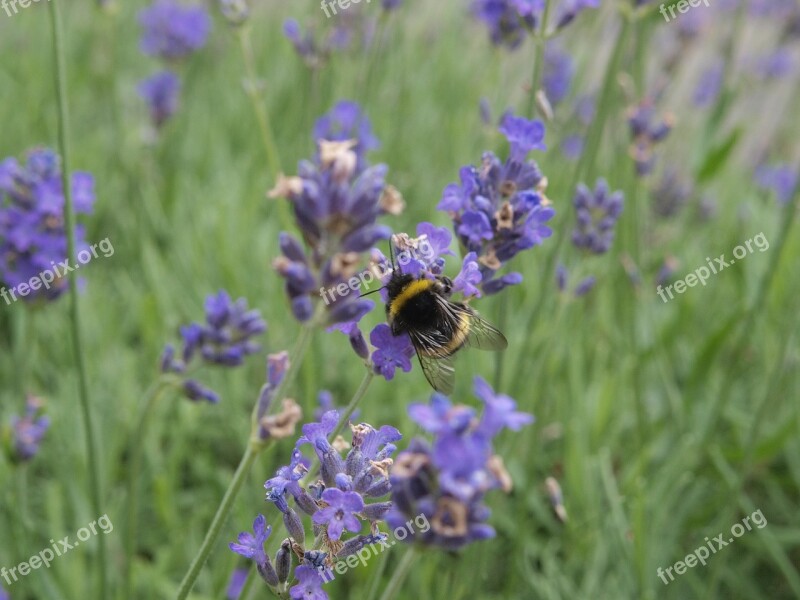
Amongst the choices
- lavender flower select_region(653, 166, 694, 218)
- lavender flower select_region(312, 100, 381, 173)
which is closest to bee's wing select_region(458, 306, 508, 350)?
lavender flower select_region(312, 100, 381, 173)

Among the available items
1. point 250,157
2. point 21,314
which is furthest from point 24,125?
point 21,314

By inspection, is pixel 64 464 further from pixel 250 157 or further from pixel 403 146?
pixel 403 146

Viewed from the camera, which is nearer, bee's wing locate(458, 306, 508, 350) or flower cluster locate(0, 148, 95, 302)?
bee's wing locate(458, 306, 508, 350)

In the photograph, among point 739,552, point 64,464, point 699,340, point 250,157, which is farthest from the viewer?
point 250,157

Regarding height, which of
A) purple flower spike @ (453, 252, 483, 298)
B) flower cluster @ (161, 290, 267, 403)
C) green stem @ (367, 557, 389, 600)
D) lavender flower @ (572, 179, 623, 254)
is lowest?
green stem @ (367, 557, 389, 600)

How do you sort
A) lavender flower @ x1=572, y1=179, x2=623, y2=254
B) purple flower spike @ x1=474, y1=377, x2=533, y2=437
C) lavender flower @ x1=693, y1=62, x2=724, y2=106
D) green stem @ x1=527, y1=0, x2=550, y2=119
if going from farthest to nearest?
lavender flower @ x1=693, y1=62, x2=724, y2=106 → lavender flower @ x1=572, y1=179, x2=623, y2=254 → green stem @ x1=527, y1=0, x2=550, y2=119 → purple flower spike @ x1=474, y1=377, x2=533, y2=437

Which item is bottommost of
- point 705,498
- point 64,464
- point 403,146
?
point 705,498

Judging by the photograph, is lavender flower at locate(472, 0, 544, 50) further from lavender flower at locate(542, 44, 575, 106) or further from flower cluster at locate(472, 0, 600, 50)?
lavender flower at locate(542, 44, 575, 106)

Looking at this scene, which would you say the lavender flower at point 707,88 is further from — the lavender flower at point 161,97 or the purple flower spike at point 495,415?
the purple flower spike at point 495,415
